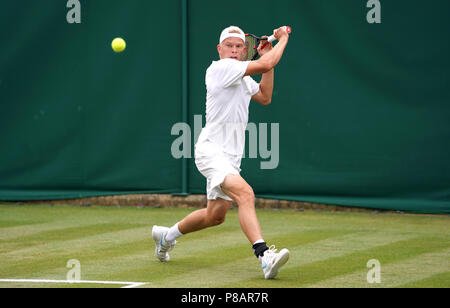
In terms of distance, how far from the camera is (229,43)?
6395 millimetres

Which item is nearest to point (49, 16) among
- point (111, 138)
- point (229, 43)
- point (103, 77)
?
point (103, 77)

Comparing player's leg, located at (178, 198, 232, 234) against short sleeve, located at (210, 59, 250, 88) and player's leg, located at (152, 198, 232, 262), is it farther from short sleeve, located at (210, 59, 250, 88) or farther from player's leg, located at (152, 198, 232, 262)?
short sleeve, located at (210, 59, 250, 88)

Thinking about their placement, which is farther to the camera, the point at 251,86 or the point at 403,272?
the point at 251,86

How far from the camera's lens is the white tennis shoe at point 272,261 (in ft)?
18.7

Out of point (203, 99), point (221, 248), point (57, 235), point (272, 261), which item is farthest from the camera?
point (203, 99)

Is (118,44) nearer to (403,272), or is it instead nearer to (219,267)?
(219,267)

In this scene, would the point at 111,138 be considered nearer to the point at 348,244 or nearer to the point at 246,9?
the point at 246,9

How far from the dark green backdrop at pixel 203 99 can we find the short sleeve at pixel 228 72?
350cm

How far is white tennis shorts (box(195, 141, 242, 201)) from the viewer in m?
6.14

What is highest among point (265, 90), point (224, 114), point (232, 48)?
point (232, 48)

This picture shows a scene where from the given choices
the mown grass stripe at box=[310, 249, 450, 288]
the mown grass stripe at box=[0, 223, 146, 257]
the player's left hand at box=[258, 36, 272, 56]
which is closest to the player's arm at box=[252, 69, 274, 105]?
the player's left hand at box=[258, 36, 272, 56]

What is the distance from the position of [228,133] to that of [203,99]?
149 inches

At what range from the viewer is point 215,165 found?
618 cm

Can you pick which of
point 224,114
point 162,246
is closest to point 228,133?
point 224,114
